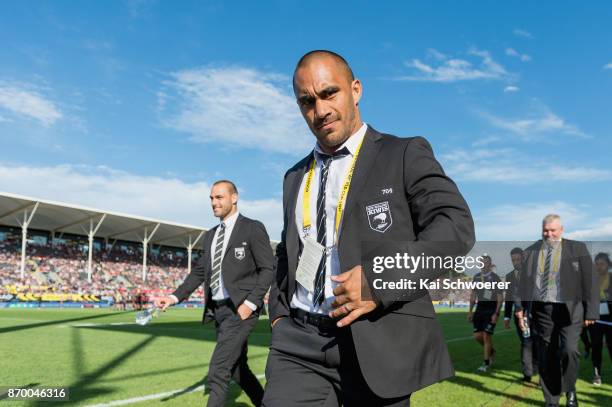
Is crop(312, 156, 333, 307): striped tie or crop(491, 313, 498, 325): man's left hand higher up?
crop(312, 156, 333, 307): striped tie

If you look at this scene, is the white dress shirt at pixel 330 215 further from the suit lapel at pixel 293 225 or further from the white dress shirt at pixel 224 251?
the white dress shirt at pixel 224 251

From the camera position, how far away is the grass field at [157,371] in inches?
281

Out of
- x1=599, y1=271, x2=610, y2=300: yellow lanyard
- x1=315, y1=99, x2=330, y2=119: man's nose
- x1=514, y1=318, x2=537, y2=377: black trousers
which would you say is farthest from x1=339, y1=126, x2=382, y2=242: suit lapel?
x1=599, y1=271, x2=610, y2=300: yellow lanyard

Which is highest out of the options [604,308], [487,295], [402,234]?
[402,234]

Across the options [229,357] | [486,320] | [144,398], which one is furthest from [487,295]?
[144,398]

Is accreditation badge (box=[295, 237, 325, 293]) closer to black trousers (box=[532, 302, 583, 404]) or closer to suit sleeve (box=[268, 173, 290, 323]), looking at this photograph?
suit sleeve (box=[268, 173, 290, 323])

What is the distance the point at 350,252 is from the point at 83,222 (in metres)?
56.0

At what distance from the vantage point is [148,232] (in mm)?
61125

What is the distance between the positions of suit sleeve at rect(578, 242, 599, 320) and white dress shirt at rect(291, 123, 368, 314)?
5490 millimetres

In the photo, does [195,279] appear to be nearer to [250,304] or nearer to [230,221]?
[230,221]

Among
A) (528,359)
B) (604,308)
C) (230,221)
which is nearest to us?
(230,221)

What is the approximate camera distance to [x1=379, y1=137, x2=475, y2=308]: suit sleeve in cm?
200

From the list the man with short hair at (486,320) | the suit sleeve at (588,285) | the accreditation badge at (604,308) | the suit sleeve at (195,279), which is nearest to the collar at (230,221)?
the suit sleeve at (195,279)

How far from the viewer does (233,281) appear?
5797 millimetres
